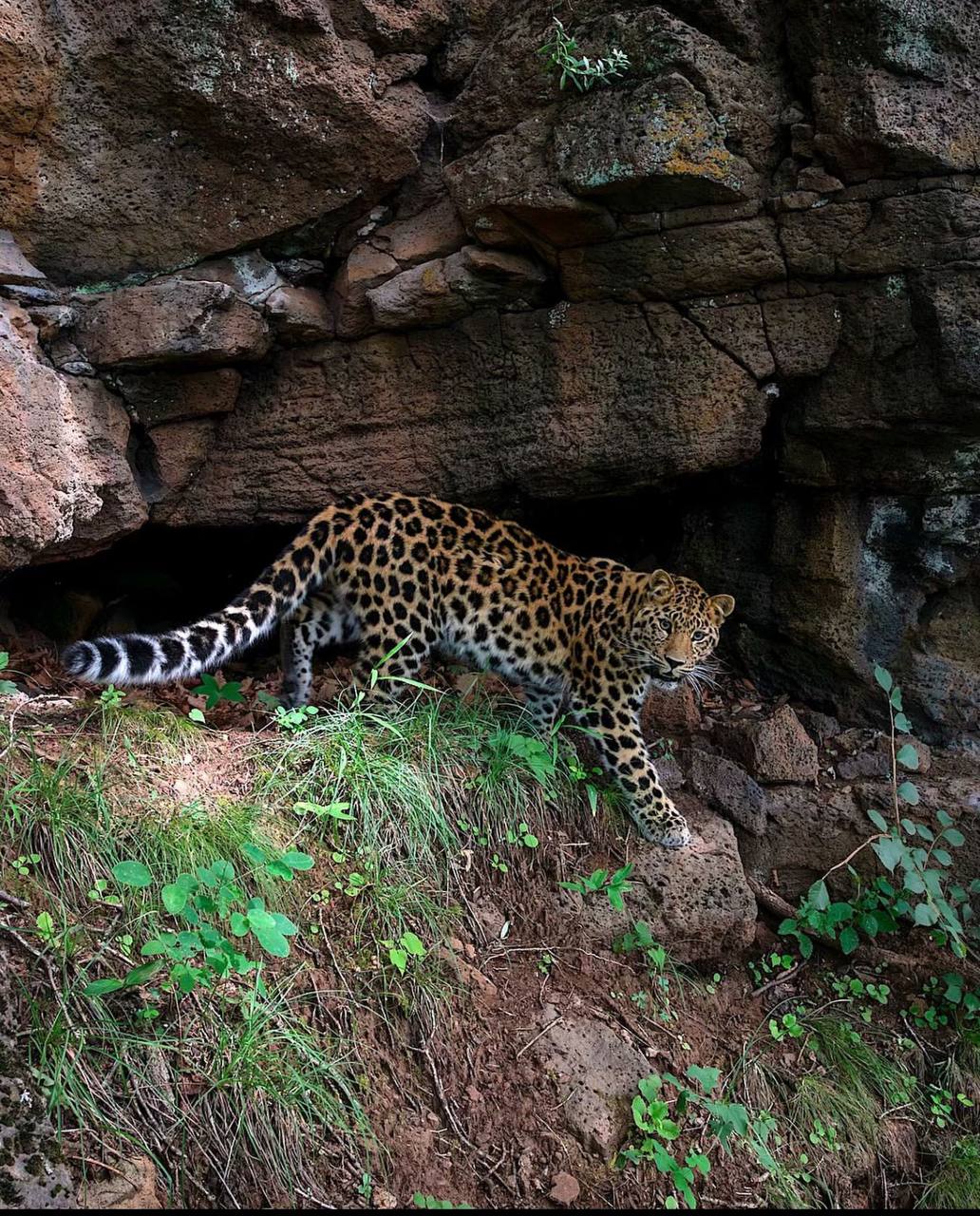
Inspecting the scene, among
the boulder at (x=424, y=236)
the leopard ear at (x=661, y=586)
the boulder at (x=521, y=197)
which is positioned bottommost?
the leopard ear at (x=661, y=586)

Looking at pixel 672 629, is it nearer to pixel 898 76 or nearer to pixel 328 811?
pixel 328 811

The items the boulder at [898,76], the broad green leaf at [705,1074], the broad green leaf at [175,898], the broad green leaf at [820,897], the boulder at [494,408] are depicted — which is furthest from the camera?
the boulder at [494,408]

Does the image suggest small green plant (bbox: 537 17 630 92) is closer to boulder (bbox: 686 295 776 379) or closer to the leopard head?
boulder (bbox: 686 295 776 379)

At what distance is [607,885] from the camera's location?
556cm

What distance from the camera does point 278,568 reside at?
5984 millimetres

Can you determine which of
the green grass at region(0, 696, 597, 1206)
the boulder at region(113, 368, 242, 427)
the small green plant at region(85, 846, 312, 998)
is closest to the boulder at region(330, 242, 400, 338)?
the boulder at region(113, 368, 242, 427)

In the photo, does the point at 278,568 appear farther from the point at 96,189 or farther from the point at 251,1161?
the point at 251,1161

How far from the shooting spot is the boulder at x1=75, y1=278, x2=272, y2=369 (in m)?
5.55

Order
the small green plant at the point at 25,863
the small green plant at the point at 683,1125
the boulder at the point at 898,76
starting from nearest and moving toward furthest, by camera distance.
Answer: the small green plant at the point at 25,863
the small green plant at the point at 683,1125
the boulder at the point at 898,76

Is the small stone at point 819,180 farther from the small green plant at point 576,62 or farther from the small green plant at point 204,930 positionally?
the small green plant at point 204,930

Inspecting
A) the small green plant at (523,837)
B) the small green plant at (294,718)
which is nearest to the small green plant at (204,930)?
the small green plant at (294,718)

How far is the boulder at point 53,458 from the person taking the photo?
513 centimetres

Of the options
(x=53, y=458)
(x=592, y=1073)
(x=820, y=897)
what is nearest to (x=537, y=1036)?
(x=592, y=1073)

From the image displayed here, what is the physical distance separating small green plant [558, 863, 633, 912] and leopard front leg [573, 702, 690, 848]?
367mm
